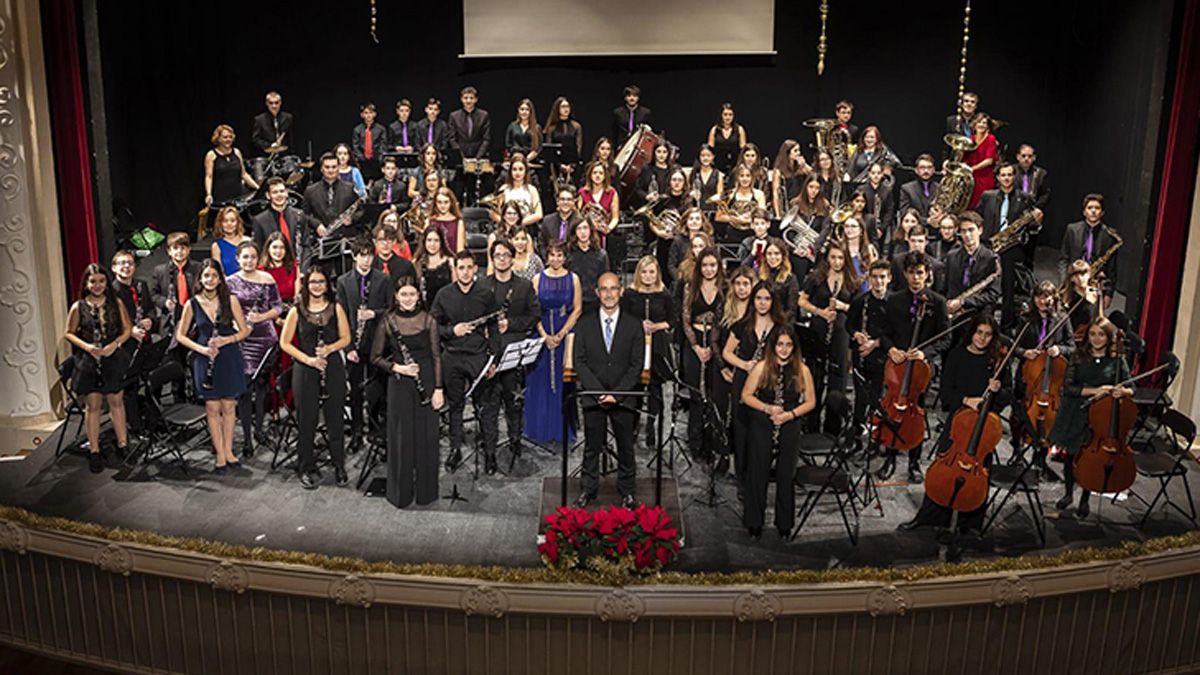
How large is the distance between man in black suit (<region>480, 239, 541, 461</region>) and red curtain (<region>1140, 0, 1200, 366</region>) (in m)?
4.22

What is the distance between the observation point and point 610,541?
6.34 meters

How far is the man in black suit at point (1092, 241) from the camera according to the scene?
30.5 ft

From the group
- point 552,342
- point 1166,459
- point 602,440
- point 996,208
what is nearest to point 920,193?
point 996,208

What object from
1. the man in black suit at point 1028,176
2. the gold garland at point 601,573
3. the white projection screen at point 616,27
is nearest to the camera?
the gold garland at point 601,573

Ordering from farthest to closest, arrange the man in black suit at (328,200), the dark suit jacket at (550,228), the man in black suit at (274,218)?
the man in black suit at (328,200) → the dark suit jacket at (550,228) → the man in black suit at (274,218)

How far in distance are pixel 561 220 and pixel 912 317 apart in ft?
9.41

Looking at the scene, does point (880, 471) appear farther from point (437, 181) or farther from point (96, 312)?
point (96, 312)

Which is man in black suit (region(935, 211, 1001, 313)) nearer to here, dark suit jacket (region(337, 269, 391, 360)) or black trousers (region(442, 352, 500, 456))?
black trousers (region(442, 352, 500, 456))

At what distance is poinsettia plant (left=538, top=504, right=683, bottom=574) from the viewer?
6.33 meters

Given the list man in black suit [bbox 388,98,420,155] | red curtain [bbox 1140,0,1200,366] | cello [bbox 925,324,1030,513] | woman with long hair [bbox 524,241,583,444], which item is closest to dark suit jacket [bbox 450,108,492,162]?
man in black suit [bbox 388,98,420,155]

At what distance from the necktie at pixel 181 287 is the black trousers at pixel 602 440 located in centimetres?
285

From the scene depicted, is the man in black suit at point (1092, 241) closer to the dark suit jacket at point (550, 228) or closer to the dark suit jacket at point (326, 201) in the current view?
the dark suit jacket at point (550, 228)

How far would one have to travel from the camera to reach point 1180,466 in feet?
24.0

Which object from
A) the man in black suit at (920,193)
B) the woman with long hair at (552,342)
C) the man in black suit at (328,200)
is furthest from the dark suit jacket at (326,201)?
the man in black suit at (920,193)
